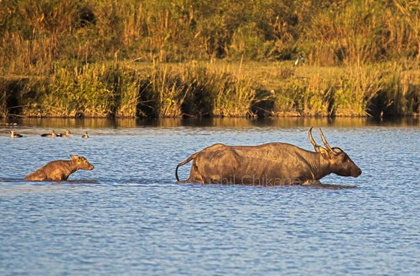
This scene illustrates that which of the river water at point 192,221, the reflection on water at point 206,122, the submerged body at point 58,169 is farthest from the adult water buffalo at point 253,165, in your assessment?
the reflection on water at point 206,122

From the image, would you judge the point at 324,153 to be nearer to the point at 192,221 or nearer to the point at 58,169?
the point at 192,221

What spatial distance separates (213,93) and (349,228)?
16.0 m

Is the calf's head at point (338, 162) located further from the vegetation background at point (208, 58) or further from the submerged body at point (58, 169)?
the vegetation background at point (208, 58)

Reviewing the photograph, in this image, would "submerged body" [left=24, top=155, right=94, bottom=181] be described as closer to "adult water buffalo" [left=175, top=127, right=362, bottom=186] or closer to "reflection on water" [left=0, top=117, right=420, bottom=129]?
"adult water buffalo" [left=175, top=127, right=362, bottom=186]

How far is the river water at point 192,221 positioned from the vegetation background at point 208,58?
23.4 feet

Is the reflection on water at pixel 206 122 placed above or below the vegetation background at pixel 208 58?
below

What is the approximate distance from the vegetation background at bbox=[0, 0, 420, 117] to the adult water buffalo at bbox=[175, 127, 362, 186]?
39.8 feet

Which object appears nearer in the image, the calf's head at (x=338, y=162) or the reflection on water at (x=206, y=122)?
the calf's head at (x=338, y=162)

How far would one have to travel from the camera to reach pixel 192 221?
1202 centimetres

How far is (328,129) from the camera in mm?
24281

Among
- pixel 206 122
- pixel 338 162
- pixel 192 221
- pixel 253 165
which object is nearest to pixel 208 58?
pixel 206 122

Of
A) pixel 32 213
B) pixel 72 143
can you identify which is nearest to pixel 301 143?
pixel 72 143

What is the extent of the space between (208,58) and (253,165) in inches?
737

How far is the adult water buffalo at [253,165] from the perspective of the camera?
14250 mm
